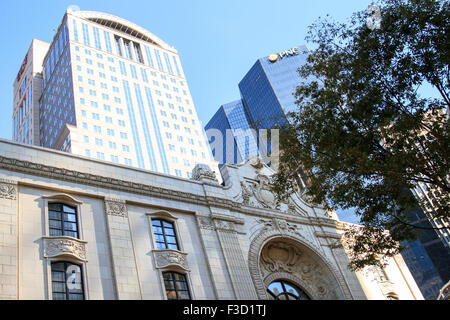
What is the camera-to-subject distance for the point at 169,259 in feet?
68.2

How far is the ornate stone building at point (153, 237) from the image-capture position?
1766 cm

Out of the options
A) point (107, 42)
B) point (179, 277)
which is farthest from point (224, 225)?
point (107, 42)

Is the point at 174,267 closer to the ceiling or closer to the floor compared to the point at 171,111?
closer to the floor

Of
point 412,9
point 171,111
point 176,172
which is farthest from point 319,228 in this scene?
point 171,111

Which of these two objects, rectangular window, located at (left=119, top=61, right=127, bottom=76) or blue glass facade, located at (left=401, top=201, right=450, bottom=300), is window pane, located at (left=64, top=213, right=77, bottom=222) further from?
blue glass facade, located at (left=401, top=201, right=450, bottom=300)

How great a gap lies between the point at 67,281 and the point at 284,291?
13.9 meters

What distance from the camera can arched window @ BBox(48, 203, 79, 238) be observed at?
741 inches

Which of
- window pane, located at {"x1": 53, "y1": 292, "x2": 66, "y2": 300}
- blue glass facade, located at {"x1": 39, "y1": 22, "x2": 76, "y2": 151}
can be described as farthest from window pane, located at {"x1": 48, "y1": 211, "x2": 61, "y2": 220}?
blue glass facade, located at {"x1": 39, "y1": 22, "x2": 76, "y2": 151}

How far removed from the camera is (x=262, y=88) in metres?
135

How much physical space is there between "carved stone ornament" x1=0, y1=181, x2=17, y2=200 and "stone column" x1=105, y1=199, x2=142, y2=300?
4161 mm

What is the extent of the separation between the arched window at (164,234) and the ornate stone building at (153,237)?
2.5 inches

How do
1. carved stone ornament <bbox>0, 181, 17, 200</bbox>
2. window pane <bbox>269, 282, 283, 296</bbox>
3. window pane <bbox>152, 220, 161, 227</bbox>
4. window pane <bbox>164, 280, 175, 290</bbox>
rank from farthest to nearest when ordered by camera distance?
1. window pane <bbox>269, 282, 283, 296</bbox>
2. window pane <bbox>152, 220, 161, 227</bbox>
3. window pane <bbox>164, 280, 175, 290</bbox>
4. carved stone ornament <bbox>0, 181, 17, 200</bbox>

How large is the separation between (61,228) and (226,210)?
32.2ft
